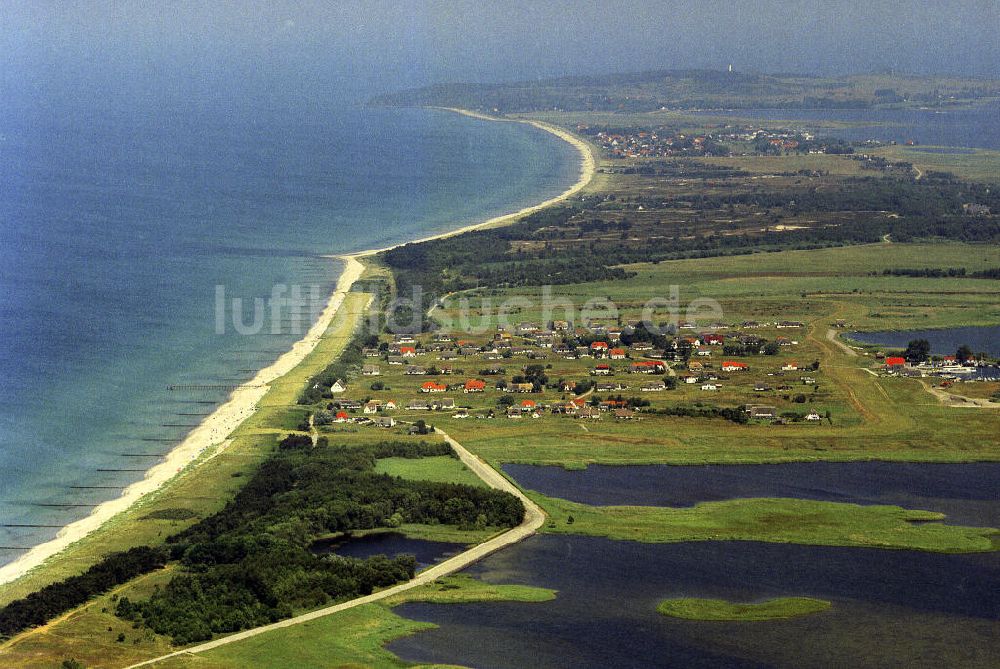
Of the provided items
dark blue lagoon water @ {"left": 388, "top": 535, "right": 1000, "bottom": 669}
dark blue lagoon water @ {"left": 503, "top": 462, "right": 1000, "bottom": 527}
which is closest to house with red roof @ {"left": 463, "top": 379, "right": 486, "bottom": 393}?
dark blue lagoon water @ {"left": 503, "top": 462, "right": 1000, "bottom": 527}

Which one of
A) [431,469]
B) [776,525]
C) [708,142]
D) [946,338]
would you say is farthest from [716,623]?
[708,142]

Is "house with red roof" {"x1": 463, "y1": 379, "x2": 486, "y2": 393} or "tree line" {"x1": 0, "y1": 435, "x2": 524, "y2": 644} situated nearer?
"tree line" {"x1": 0, "y1": 435, "x2": 524, "y2": 644}

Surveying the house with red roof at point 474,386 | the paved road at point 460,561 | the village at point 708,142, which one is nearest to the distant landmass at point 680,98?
the village at point 708,142

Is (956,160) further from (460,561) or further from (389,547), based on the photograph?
(460,561)

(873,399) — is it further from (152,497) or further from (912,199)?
(912,199)

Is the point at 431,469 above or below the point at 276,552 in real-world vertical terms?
above

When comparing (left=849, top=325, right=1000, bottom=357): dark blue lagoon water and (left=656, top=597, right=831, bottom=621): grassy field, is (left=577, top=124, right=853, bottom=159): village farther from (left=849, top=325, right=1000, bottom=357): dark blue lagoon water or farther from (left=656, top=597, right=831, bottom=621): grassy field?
(left=656, top=597, right=831, bottom=621): grassy field

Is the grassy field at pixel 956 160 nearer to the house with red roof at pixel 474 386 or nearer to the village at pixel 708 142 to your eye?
the village at pixel 708 142
